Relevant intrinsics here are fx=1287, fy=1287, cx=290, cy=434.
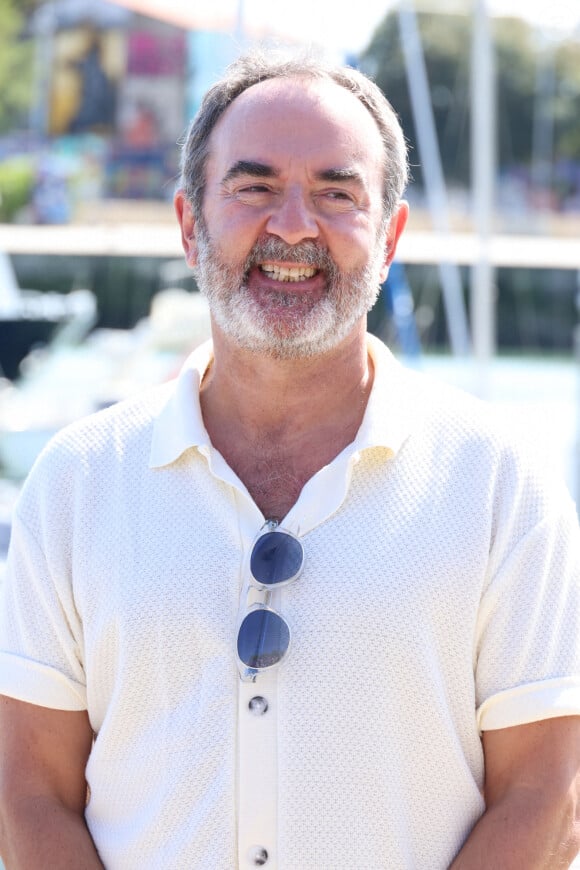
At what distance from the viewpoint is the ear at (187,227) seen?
208cm

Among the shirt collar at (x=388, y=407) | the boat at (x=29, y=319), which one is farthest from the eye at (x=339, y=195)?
the boat at (x=29, y=319)

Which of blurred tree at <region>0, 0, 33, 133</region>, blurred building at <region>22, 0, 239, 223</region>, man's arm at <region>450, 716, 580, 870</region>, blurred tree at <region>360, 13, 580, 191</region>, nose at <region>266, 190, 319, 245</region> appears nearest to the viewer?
man's arm at <region>450, 716, 580, 870</region>

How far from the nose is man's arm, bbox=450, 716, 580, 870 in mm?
761

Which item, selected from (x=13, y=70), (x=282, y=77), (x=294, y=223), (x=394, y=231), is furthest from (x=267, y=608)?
(x=13, y=70)

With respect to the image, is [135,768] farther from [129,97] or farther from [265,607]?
[129,97]

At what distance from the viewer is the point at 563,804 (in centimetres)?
176

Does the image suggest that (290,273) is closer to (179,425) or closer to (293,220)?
(293,220)

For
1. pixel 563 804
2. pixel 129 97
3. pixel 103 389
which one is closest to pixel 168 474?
pixel 563 804

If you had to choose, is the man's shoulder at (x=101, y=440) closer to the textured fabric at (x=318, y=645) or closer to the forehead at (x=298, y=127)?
the textured fabric at (x=318, y=645)

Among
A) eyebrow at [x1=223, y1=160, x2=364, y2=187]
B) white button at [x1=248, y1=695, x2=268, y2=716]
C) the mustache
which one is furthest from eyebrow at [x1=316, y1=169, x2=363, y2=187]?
white button at [x1=248, y1=695, x2=268, y2=716]

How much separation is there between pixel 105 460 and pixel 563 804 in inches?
32.9

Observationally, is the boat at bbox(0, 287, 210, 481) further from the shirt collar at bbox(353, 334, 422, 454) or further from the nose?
the nose

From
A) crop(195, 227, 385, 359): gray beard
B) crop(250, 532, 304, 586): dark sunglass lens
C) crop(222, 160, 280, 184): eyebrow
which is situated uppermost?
crop(222, 160, 280, 184): eyebrow

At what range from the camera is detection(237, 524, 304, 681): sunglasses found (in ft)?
5.83
